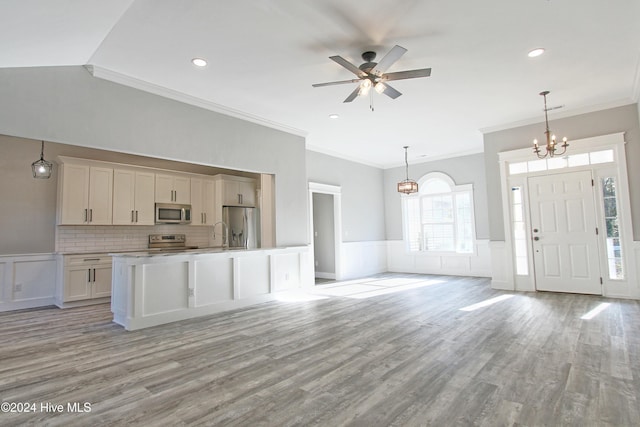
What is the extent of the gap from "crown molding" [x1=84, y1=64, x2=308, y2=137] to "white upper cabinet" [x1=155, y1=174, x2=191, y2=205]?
2473 millimetres

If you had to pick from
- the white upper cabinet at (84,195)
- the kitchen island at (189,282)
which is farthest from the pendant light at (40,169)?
the kitchen island at (189,282)

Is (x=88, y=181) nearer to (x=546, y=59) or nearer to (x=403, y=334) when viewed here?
(x=403, y=334)

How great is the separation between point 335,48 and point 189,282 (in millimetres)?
3399

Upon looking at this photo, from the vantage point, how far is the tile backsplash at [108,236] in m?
5.80

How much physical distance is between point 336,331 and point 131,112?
3.61m

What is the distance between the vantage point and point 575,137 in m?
5.56

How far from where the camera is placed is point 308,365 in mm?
2789

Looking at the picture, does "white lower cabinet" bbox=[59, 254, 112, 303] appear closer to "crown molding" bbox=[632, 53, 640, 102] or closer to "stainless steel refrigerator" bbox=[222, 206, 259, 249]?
"stainless steel refrigerator" bbox=[222, 206, 259, 249]

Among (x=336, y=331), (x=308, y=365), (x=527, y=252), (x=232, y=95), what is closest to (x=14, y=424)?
(x=308, y=365)

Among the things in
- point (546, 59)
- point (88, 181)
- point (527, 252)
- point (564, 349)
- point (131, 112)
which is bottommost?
point (564, 349)

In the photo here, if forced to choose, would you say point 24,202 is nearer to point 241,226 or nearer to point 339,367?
point 241,226

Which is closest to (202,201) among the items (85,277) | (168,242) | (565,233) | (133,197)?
(168,242)

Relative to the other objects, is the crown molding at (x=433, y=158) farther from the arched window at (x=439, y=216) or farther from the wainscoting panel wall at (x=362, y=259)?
the wainscoting panel wall at (x=362, y=259)

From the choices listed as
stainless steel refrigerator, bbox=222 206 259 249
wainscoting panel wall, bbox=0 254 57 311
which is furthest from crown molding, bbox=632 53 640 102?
wainscoting panel wall, bbox=0 254 57 311
